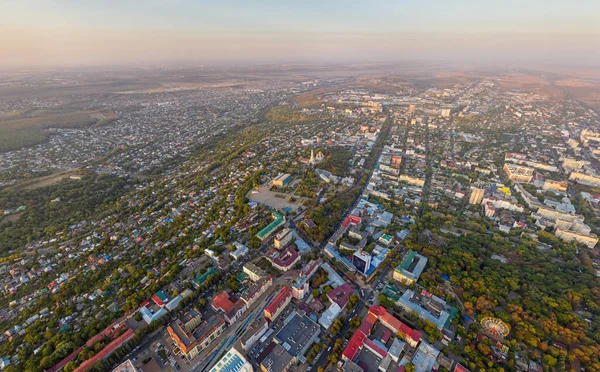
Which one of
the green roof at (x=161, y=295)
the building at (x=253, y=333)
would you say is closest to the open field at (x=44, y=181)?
the green roof at (x=161, y=295)

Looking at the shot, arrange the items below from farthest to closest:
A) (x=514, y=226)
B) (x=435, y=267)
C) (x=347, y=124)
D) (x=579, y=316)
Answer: (x=347, y=124)
(x=514, y=226)
(x=435, y=267)
(x=579, y=316)

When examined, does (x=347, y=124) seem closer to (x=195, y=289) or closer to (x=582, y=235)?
(x=582, y=235)

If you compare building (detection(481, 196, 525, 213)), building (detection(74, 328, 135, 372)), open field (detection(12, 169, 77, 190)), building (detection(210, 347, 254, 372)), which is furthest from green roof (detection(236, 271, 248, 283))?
open field (detection(12, 169, 77, 190))

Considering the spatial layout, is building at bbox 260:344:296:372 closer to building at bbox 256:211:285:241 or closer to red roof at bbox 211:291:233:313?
red roof at bbox 211:291:233:313

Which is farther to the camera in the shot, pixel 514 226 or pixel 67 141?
pixel 67 141

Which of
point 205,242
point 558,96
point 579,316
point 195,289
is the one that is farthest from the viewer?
point 558,96

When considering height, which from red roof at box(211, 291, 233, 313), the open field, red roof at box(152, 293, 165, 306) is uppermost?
the open field

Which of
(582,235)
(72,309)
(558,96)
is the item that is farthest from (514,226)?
(558,96)
